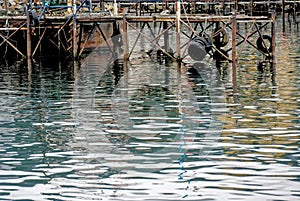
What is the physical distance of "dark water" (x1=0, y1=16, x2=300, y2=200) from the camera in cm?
1914

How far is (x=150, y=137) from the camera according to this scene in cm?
2508

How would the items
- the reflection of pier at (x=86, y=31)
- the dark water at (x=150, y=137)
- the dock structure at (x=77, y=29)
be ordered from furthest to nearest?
the dock structure at (x=77, y=29), the reflection of pier at (x=86, y=31), the dark water at (x=150, y=137)

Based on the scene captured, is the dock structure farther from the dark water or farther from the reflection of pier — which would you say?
the dark water

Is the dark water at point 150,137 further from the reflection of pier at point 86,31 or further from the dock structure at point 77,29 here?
the dock structure at point 77,29

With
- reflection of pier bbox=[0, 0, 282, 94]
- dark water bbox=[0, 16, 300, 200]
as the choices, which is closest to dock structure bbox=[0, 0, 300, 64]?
reflection of pier bbox=[0, 0, 282, 94]

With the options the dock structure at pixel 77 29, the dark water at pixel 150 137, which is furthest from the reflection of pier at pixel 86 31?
the dark water at pixel 150 137

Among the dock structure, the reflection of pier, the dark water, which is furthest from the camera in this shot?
the dock structure

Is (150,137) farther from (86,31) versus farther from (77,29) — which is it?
(86,31)

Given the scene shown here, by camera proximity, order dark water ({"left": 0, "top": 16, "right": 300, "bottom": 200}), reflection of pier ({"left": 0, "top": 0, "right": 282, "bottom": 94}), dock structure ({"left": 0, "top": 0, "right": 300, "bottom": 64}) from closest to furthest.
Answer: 1. dark water ({"left": 0, "top": 16, "right": 300, "bottom": 200})
2. reflection of pier ({"left": 0, "top": 0, "right": 282, "bottom": 94})
3. dock structure ({"left": 0, "top": 0, "right": 300, "bottom": 64})

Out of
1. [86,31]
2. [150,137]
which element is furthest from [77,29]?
[150,137]

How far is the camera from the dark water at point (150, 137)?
1914 cm

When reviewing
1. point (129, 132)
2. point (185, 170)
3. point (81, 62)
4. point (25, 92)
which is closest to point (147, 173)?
point (185, 170)

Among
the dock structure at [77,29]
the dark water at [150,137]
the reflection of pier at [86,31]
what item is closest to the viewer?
the dark water at [150,137]

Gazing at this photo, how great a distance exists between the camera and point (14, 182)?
1969 centimetres
